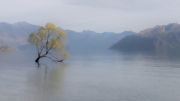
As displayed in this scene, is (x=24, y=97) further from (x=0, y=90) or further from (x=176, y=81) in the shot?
(x=176, y=81)

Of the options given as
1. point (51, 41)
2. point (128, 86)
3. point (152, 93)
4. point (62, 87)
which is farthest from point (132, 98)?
point (51, 41)

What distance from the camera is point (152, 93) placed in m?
34.8

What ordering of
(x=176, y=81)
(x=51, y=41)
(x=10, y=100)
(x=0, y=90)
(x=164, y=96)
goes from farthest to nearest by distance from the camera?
(x=51, y=41)
(x=176, y=81)
(x=0, y=90)
(x=164, y=96)
(x=10, y=100)

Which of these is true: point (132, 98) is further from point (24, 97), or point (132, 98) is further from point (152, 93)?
point (24, 97)

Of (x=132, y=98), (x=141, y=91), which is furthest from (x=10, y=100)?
(x=141, y=91)

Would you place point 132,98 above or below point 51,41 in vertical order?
below

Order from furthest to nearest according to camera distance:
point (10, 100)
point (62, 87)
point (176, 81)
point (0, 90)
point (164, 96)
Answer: point (176, 81)
point (62, 87)
point (0, 90)
point (164, 96)
point (10, 100)

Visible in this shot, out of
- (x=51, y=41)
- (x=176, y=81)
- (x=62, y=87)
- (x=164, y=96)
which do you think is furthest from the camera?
(x=51, y=41)

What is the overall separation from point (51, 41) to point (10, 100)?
51656mm

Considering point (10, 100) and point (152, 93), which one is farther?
point (152, 93)

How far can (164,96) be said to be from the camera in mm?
33031

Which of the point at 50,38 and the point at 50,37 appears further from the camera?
the point at 50,37

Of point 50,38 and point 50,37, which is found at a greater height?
point 50,37

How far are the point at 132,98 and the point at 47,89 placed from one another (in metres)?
12.3
